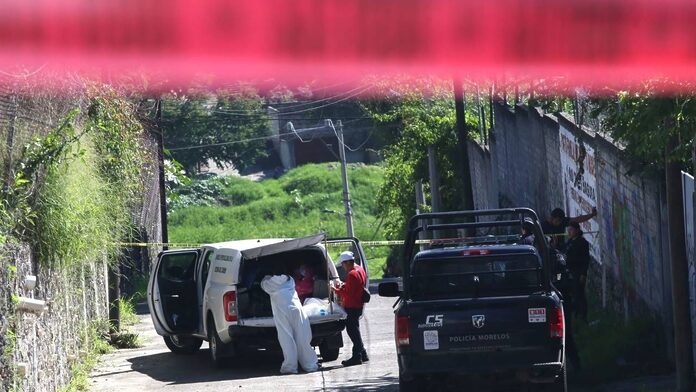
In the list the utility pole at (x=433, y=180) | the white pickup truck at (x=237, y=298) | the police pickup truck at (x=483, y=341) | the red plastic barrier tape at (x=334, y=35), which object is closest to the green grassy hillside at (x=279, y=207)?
the utility pole at (x=433, y=180)

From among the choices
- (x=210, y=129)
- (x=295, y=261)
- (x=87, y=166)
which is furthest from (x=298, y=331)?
(x=210, y=129)

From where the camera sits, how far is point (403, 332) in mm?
9344

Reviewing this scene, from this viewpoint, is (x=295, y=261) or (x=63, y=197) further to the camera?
(x=295, y=261)

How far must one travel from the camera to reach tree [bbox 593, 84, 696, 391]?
717 centimetres

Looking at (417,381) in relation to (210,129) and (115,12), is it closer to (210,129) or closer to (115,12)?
(115,12)

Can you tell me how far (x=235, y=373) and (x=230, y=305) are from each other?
88 centimetres

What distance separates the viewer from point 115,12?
1.59 meters

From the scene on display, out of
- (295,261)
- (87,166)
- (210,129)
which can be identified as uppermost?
(210,129)

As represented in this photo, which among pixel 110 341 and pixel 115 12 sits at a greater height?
pixel 115 12

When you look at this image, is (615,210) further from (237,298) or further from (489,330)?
(489,330)

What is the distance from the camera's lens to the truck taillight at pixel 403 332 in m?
9.32

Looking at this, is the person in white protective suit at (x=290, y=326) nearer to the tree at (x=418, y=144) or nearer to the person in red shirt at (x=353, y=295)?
the person in red shirt at (x=353, y=295)

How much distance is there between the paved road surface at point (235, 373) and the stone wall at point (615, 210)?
10.3 ft

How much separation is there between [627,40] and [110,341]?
16331 millimetres
